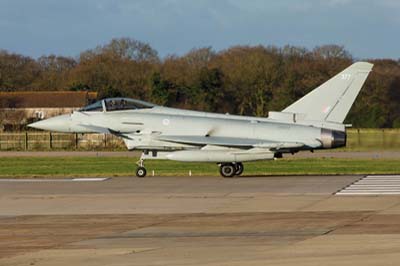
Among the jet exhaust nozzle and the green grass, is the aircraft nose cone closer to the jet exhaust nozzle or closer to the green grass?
the green grass

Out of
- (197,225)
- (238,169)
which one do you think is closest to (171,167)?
(238,169)

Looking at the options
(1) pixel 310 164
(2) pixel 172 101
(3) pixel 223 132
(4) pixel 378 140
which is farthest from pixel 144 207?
(2) pixel 172 101

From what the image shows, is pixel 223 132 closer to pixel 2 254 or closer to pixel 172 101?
pixel 2 254

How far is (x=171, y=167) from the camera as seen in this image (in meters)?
34.3

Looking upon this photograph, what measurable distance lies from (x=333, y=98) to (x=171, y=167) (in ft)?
27.4

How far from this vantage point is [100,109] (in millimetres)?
29078

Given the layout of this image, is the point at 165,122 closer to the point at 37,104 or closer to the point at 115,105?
the point at 115,105

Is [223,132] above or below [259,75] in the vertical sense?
below

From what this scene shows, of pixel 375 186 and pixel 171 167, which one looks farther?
pixel 171 167

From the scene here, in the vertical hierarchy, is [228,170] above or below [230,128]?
below

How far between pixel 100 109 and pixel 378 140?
16.7 m

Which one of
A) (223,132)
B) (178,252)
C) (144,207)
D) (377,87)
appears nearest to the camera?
(178,252)

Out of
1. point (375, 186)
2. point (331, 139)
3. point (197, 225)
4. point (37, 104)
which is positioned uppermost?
point (37, 104)

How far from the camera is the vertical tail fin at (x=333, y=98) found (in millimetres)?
28188
